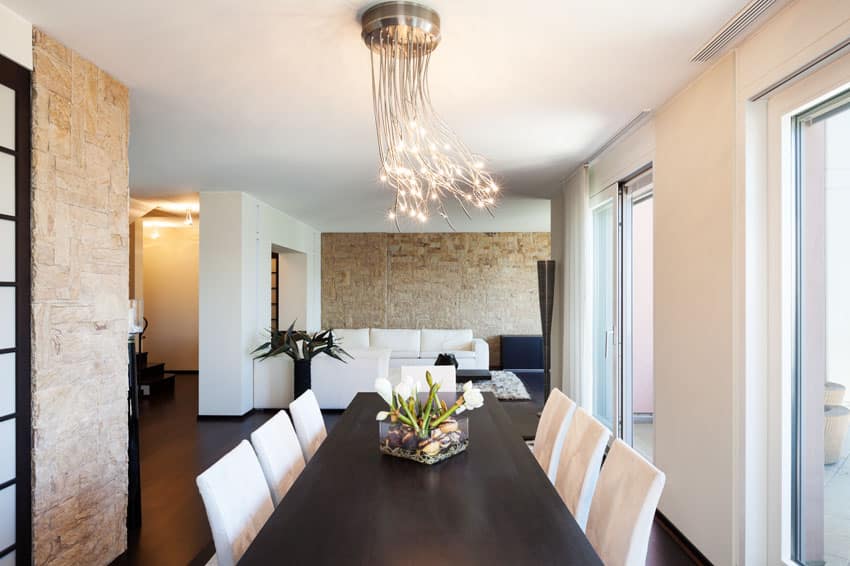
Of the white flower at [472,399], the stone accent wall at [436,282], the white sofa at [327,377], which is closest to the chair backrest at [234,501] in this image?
the white flower at [472,399]

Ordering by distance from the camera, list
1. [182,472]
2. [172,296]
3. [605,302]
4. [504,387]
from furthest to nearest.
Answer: [172,296] → [504,387] → [605,302] → [182,472]

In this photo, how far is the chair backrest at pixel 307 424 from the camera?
8.09 feet

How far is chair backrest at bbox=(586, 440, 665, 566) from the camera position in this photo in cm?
141

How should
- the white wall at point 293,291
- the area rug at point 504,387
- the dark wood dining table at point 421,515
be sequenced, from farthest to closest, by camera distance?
the white wall at point 293,291 → the area rug at point 504,387 → the dark wood dining table at point 421,515

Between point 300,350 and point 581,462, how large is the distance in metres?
4.28

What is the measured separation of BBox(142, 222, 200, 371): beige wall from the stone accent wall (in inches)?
91.0

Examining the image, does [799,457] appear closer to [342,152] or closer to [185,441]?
[342,152]

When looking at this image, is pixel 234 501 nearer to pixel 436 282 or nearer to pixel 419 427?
pixel 419 427

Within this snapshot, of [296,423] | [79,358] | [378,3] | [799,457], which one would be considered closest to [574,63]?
[378,3]

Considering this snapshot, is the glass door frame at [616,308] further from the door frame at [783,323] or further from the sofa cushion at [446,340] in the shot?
the sofa cushion at [446,340]

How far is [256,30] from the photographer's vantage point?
2.11 metres

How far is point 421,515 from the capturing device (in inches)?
58.4

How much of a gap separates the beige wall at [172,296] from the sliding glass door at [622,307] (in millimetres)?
7041

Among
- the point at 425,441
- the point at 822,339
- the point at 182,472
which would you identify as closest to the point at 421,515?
the point at 425,441
